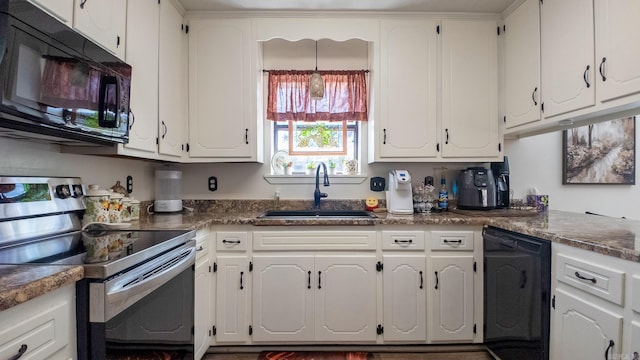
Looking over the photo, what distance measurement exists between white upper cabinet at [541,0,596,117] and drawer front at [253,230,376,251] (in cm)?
133

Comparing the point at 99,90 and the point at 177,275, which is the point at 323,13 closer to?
the point at 99,90

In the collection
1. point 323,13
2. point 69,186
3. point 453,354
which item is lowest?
point 453,354

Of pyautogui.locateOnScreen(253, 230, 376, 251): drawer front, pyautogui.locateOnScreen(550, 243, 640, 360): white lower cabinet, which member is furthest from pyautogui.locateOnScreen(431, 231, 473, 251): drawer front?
pyautogui.locateOnScreen(550, 243, 640, 360): white lower cabinet

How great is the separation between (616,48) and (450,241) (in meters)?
1.24

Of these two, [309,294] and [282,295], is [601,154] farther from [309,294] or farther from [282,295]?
[282,295]

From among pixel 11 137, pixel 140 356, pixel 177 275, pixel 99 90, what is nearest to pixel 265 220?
pixel 177 275

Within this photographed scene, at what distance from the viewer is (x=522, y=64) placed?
1.99 metres

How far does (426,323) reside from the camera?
1.87 meters

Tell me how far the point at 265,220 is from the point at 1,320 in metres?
1.25

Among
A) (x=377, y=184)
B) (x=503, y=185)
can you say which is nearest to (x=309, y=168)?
(x=377, y=184)

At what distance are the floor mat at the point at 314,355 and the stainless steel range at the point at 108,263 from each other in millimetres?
543

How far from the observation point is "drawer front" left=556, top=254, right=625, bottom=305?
40.9 inches

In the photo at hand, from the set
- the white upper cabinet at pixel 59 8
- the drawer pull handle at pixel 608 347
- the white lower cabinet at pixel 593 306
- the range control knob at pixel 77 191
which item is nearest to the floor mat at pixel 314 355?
the white lower cabinet at pixel 593 306

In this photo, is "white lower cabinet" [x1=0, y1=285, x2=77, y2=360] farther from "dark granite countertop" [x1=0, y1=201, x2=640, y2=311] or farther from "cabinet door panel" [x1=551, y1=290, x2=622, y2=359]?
"cabinet door panel" [x1=551, y1=290, x2=622, y2=359]
